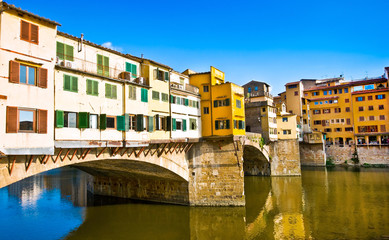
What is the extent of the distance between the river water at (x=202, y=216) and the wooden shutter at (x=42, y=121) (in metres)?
10.6

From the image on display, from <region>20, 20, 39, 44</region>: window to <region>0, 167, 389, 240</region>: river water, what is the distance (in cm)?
1529

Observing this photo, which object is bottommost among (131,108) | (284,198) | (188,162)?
(284,198)

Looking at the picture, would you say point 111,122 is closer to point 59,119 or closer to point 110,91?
point 110,91

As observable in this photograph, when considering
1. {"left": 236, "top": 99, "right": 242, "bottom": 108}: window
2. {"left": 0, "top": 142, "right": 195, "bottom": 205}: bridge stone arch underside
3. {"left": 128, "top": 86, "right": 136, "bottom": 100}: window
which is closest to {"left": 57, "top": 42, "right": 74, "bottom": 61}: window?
{"left": 128, "top": 86, "right": 136, "bottom": 100}: window

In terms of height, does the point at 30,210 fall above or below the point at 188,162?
below

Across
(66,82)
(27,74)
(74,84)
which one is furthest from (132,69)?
(27,74)

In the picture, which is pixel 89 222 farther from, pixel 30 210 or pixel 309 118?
pixel 309 118

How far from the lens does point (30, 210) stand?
91.6 feet

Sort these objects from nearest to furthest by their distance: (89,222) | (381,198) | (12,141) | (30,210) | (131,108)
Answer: (12,141), (131,108), (89,222), (30,210), (381,198)

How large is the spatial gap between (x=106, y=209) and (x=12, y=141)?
58.0ft

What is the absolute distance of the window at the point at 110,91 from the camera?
65.4 feet

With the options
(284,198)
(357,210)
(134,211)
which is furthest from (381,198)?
(134,211)

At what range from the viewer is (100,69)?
20.7 meters

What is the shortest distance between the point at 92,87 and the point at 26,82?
14.8 ft
